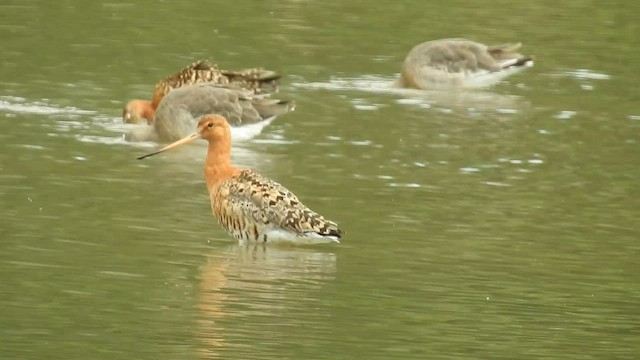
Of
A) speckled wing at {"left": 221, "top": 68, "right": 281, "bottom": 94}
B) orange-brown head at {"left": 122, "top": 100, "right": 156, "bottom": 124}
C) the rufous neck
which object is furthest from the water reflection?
the rufous neck

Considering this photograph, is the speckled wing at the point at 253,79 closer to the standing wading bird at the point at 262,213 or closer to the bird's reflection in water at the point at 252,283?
the standing wading bird at the point at 262,213

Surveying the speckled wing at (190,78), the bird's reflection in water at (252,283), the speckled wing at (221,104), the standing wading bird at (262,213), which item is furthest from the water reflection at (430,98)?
the bird's reflection in water at (252,283)

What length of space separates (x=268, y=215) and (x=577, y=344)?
11.1 feet

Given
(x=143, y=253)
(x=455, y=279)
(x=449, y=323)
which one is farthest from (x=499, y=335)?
(x=143, y=253)

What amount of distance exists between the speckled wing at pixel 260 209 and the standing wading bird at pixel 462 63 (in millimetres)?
7530

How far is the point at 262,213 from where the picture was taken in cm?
1359

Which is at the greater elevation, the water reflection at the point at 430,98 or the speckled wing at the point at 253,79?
the speckled wing at the point at 253,79

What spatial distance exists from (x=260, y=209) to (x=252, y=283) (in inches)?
60.0

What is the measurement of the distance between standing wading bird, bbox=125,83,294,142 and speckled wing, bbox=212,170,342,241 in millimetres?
4045

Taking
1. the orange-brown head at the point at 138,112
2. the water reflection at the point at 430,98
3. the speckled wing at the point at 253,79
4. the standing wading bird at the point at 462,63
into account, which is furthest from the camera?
the standing wading bird at the point at 462,63

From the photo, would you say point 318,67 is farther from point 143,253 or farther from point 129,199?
point 143,253

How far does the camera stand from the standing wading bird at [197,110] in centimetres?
1792

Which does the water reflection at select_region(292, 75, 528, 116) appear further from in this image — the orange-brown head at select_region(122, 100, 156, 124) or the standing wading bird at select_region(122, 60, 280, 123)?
the orange-brown head at select_region(122, 100, 156, 124)

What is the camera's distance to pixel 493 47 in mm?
21875
